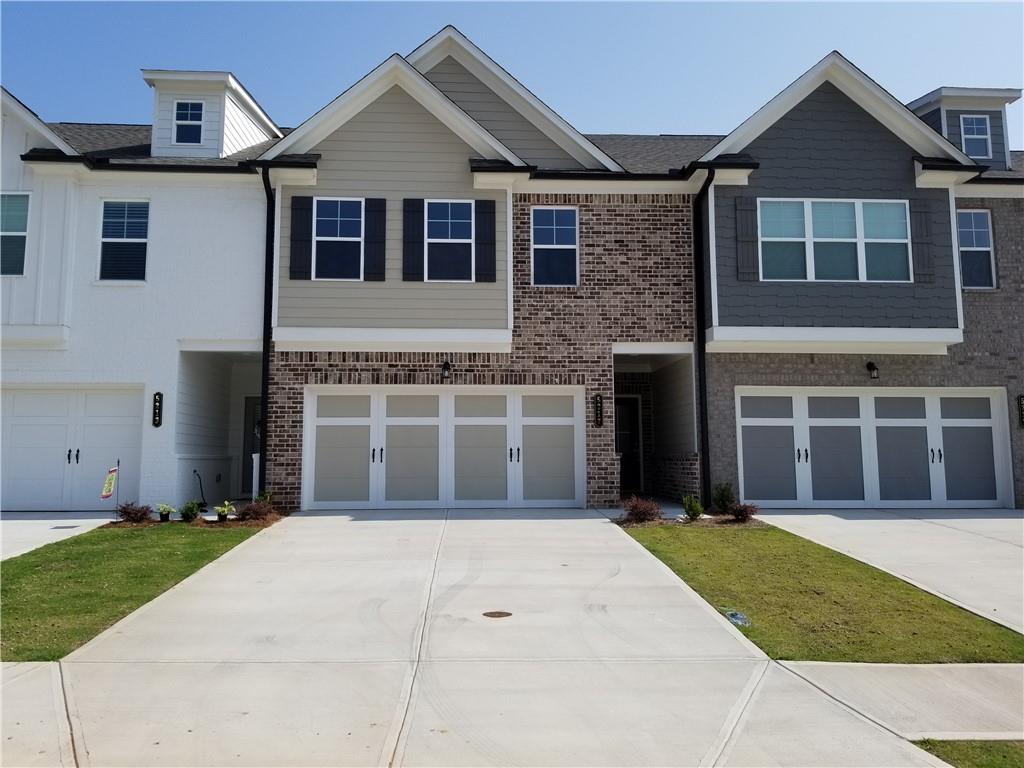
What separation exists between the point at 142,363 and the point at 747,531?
11160 millimetres

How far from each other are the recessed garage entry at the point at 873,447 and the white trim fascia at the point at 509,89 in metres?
5.69

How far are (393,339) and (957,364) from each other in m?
11.2

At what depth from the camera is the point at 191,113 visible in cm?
1608

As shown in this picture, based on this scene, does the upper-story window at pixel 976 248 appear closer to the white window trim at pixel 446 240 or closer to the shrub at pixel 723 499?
the shrub at pixel 723 499

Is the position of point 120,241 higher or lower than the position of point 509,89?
lower

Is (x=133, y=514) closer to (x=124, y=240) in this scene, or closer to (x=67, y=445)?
(x=67, y=445)

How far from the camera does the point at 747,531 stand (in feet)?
40.2

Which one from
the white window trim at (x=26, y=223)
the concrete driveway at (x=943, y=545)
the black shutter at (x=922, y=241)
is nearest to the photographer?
the concrete driveway at (x=943, y=545)

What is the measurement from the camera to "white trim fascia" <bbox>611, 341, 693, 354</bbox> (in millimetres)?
15289

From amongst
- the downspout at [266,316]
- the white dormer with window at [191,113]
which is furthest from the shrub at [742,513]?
the white dormer with window at [191,113]

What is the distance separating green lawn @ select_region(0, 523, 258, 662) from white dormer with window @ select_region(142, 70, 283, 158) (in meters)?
7.93

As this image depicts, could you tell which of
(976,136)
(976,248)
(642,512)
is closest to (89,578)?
(642,512)

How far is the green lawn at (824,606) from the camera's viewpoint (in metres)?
6.89

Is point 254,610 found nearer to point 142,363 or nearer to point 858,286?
point 142,363
